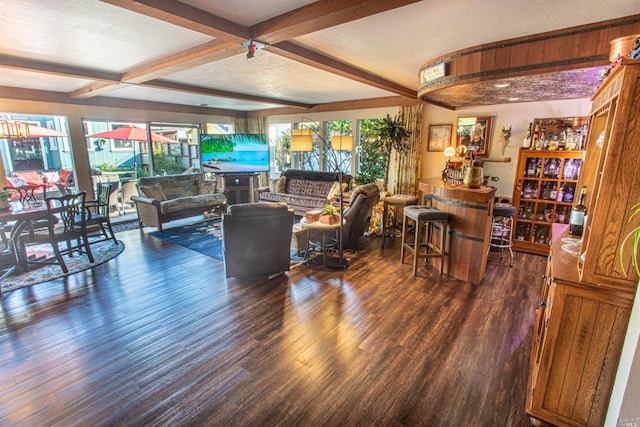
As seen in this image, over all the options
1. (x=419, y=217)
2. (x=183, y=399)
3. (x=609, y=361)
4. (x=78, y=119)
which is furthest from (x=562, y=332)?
(x=78, y=119)

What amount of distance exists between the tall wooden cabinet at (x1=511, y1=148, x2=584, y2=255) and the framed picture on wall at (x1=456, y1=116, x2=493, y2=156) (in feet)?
2.40

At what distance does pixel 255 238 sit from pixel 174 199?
3.42m

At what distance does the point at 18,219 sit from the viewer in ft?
11.6

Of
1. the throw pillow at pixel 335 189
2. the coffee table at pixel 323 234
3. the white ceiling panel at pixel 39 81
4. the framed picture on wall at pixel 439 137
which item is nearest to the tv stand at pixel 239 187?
the throw pillow at pixel 335 189

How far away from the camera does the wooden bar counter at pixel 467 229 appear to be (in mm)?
3527

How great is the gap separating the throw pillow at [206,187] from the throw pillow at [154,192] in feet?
3.06

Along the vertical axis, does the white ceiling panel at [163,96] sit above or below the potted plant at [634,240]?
above

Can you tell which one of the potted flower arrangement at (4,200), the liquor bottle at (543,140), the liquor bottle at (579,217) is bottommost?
the potted flower arrangement at (4,200)

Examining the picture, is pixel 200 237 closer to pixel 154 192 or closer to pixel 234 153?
pixel 154 192

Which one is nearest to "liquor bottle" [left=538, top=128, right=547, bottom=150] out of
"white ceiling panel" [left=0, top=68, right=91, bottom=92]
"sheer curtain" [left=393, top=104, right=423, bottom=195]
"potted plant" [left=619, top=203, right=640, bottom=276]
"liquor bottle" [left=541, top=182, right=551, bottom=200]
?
"liquor bottle" [left=541, top=182, right=551, bottom=200]

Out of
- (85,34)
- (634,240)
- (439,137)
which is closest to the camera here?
(634,240)

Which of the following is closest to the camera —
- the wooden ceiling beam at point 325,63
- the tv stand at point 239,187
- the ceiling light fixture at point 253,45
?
the ceiling light fixture at point 253,45

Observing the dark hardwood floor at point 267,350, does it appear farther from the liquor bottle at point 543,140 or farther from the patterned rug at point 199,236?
the liquor bottle at point 543,140

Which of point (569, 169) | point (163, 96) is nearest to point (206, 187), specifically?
point (163, 96)
